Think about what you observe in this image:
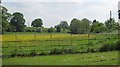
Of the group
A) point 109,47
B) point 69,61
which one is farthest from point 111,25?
point 69,61

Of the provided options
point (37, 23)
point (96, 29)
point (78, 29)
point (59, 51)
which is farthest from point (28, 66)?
point (37, 23)

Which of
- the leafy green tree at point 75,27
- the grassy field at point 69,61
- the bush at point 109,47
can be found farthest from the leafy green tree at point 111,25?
the grassy field at point 69,61

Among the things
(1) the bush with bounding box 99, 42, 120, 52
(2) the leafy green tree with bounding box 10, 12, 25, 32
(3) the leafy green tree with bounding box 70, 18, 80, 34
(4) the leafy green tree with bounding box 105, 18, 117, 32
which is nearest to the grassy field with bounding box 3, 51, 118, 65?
(1) the bush with bounding box 99, 42, 120, 52

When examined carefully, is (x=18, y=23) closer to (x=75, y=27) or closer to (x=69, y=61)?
(x=75, y=27)

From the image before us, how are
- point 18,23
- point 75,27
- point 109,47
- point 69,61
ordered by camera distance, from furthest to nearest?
point 75,27 → point 18,23 → point 109,47 → point 69,61

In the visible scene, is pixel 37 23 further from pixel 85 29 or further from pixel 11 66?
pixel 11 66

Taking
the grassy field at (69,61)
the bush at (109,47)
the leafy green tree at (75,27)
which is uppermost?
the leafy green tree at (75,27)

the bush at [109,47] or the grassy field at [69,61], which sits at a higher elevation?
the bush at [109,47]

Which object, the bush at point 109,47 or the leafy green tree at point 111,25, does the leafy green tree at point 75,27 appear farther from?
the bush at point 109,47

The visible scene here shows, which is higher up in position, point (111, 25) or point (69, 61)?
point (111, 25)

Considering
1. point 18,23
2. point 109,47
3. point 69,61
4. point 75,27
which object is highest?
point 18,23

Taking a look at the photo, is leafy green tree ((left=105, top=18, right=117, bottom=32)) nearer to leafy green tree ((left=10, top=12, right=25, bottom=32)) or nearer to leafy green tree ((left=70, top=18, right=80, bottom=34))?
leafy green tree ((left=70, top=18, right=80, bottom=34))

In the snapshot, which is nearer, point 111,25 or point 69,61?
point 69,61

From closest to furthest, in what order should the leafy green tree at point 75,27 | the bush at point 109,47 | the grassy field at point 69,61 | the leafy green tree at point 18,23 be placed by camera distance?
1. the grassy field at point 69,61
2. the bush at point 109,47
3. the leafy green tree at point 18,23
4. the leafy green tree at point 75,27
